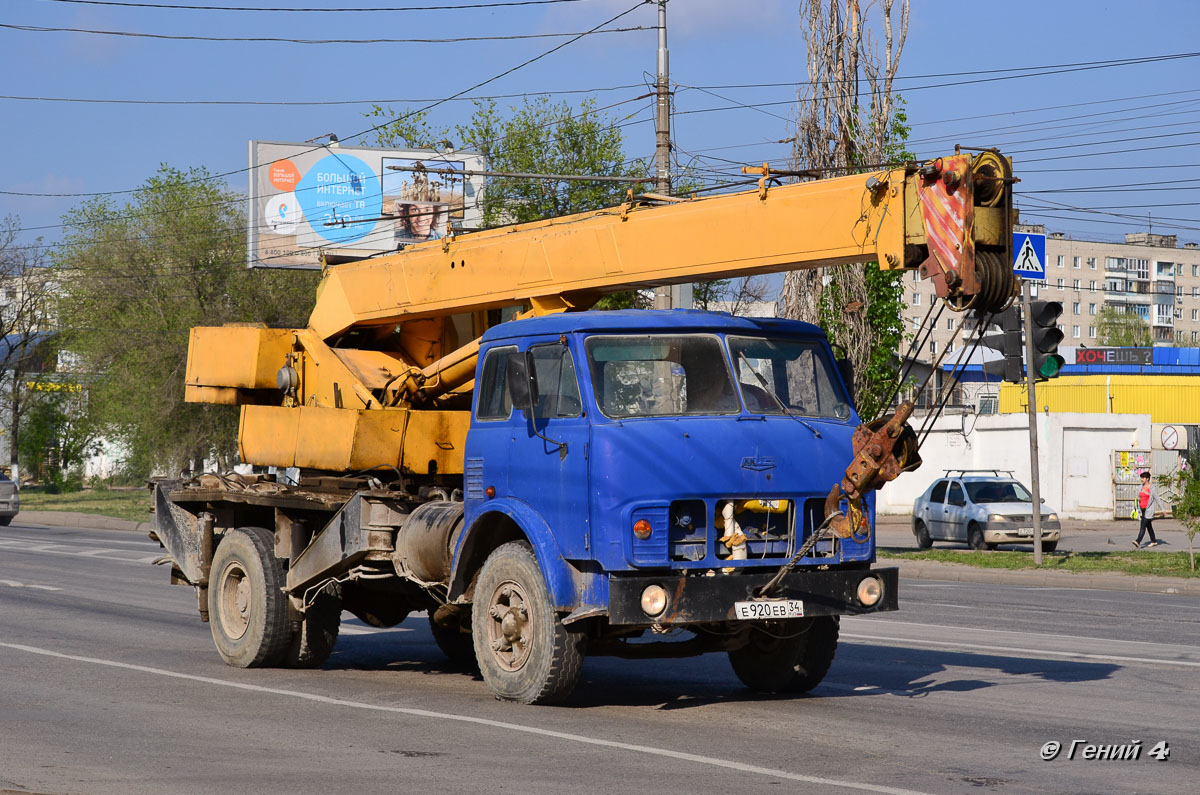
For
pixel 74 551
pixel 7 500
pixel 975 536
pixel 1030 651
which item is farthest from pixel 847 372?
pixel 7 500

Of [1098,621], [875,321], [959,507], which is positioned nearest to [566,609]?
[1098,621]

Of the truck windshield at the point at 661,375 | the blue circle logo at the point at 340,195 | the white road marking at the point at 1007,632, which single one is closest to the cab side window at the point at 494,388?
the truck windshield at the point at 661,375

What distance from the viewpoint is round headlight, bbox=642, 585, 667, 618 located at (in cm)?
835

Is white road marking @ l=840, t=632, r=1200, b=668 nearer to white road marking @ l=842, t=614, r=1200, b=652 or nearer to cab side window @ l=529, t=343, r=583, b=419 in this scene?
white road marking @ l=842, t=614, r=1200, b=652

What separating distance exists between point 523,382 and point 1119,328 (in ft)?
441

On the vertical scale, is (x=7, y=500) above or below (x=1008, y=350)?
below

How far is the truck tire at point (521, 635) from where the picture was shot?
8797mm

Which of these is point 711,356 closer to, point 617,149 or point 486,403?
Answer: point 486,403

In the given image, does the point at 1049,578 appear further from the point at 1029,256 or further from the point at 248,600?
the point at 248,600

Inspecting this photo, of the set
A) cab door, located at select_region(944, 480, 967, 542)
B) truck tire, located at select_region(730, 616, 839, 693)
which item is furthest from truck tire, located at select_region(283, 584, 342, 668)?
cab door, located at select_region(944, 480, 967, 542)

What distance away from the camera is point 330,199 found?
40.7m

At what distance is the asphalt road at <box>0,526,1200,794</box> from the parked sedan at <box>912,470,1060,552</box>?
49.4ft

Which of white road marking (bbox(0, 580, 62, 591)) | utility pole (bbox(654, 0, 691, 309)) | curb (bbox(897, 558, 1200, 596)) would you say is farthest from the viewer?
utility pole (bbox(654, 0, 691, 309))

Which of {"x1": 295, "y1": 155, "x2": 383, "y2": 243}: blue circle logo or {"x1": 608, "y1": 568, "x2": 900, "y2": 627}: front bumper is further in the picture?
{"x1": 295, "y1": 155, "x2": 383, "y2": 243}: blue circle logo
